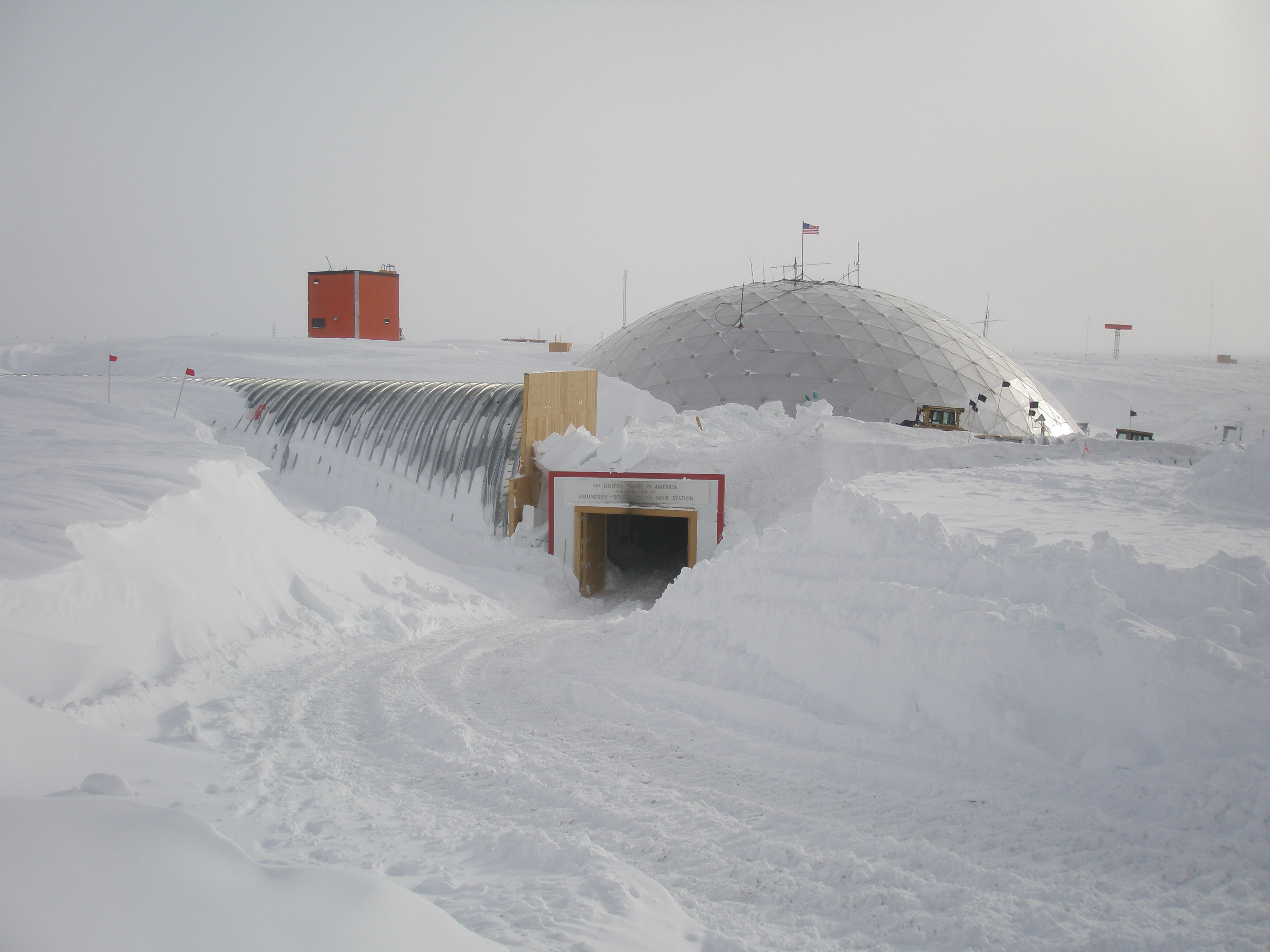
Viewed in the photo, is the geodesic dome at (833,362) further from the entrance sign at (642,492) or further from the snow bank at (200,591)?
the snow bank at (200,591)

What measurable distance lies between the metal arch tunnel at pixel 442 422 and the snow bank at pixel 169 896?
13.8m

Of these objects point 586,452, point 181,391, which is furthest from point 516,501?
point 181,391

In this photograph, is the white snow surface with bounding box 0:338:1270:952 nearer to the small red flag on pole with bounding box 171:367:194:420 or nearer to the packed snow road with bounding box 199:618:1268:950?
the packed snow road with bounding box 199:618:1268:950

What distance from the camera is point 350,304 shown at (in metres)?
46.5

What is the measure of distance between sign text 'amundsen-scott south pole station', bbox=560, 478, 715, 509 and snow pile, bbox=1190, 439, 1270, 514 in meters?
7.92

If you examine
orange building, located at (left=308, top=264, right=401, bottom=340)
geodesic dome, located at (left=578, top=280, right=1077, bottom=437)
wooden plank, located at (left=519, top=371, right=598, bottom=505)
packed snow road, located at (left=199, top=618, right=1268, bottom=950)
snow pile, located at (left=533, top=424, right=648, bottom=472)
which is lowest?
packed snow road, located at (left=199, top=618, right=1268, bottom=950)

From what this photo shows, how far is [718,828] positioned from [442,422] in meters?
16.1

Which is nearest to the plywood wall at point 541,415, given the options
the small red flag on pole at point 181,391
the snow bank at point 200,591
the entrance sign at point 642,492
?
the entrance sign at point 642,492

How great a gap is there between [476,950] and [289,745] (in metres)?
3.75

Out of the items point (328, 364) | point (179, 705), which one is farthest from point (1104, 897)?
point (328, 364)

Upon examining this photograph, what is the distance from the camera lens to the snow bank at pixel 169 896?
3.12 metres

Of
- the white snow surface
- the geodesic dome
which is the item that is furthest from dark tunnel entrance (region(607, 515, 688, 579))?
the white snow surface

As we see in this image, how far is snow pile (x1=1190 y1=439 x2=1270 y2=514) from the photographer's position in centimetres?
1081

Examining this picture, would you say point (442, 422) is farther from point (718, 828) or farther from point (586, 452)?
point (718, 828)
